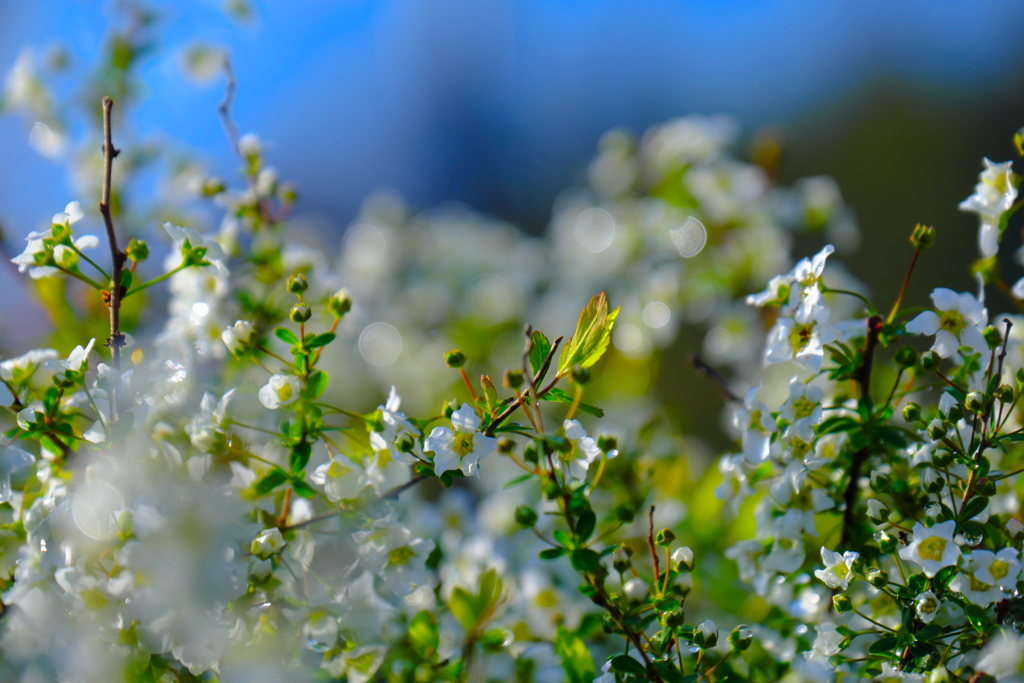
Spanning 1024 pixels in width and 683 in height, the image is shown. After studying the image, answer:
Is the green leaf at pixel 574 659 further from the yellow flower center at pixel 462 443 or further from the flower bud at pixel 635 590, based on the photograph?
the yellow flower center at pixel 462 443

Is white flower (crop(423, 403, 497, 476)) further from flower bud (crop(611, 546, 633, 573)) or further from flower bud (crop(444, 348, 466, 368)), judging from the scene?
flower bud (crop(611, 546, 633, 573))

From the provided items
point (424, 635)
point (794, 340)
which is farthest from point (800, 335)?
point (424, 635)

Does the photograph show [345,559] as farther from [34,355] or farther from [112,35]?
[112,35]

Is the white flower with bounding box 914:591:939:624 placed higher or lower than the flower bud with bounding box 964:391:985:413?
A: lower

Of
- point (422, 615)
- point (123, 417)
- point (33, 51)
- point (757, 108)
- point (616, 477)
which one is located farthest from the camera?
point (757, 108)

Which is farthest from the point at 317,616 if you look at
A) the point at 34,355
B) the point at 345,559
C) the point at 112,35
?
the point at 112,35

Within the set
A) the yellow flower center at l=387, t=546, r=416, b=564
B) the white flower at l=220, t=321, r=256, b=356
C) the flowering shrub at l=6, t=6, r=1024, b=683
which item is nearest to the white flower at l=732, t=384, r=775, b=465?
the flowering shrub at l=6, t=6, r=1024, b=683

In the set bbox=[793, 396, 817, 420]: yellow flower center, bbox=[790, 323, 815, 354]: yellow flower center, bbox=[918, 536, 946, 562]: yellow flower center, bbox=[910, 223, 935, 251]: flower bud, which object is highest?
bbox=[910, 223, 935, 251]: flower bud
